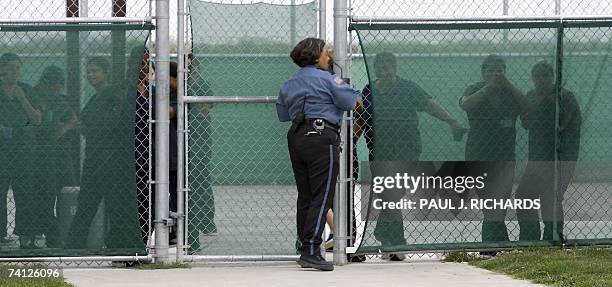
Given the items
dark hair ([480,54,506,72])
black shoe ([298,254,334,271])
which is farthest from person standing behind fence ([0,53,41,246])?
dark hair ([480,54,506,72])

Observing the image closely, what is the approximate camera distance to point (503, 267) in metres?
9.70

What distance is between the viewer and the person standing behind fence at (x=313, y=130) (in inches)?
379

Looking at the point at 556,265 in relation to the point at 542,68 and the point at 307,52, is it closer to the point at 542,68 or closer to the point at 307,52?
the point at 542,68

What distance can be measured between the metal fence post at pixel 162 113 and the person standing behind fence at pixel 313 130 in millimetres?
935

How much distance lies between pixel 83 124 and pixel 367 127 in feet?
7.29

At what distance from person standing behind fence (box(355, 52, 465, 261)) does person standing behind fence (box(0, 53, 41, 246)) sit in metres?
2.58

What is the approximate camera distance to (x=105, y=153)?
10.2 meters

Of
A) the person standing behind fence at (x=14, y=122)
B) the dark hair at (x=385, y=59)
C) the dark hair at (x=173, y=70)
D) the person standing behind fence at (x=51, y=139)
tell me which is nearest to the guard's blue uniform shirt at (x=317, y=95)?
the dark hair at (x=385, y=59)

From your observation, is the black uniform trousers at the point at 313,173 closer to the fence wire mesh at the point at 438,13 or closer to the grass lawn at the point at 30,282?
the fence wire mesh at the point at 438,13

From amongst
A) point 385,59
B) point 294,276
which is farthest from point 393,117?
point 294,276

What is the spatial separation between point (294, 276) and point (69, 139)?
6.97 feet

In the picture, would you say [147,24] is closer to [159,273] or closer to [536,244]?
[159,273]

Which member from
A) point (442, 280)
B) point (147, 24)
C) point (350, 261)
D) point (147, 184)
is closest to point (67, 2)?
point (147, 24)

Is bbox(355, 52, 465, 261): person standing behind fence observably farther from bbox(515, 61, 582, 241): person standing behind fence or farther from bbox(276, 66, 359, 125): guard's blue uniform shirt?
bbox(515, 61, 582, 241): person standing behind fence
